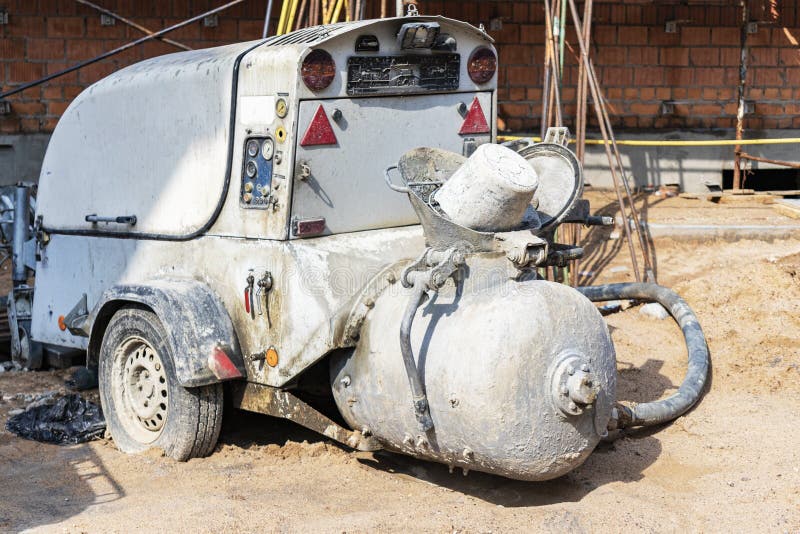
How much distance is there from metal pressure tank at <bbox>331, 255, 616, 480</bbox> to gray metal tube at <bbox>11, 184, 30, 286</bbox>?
12.1 ft

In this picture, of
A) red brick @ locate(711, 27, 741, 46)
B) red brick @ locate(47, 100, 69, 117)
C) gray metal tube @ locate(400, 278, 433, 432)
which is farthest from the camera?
red brick @ locate(711, 27, 741, 46)

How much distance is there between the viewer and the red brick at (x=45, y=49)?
10211mm

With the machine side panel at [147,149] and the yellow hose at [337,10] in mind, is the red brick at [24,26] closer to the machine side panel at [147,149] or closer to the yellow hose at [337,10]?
the yellow hose at [337,10]

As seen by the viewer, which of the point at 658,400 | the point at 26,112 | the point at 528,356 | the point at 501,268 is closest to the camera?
the point at 528,356

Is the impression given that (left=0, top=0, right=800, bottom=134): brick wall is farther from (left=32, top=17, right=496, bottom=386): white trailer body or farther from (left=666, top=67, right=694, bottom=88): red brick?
(left=32, top=17, right=496, bottom=386): white trailer body

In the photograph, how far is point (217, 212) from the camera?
5.42 m

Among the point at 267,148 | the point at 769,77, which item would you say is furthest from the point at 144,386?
the point at 769,77

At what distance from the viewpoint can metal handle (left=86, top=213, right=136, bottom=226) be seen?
235 inches

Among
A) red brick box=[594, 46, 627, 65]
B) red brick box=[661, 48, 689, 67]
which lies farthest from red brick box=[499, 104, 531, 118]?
red brick box=[661, 48, 689, 67]

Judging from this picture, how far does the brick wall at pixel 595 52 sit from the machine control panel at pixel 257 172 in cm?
550

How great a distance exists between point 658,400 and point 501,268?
6.52 feet

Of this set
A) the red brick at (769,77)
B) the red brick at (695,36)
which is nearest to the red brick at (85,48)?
the red brick at (695,36)

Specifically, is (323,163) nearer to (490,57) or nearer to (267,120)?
(267,120)

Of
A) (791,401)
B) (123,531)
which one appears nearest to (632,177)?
(791,401)
